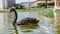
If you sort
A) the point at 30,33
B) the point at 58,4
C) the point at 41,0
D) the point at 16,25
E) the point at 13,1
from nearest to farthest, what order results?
the point at 30,33
the point at 16,25
the point at 58,4
the point at 13,1
the point at 41,0

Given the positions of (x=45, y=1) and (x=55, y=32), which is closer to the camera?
(x=55, y=32)

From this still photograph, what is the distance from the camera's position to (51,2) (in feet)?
95.8

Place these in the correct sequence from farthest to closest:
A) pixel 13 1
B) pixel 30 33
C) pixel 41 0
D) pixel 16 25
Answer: pixel 41 0 → pixel 13 1 → pixel 16 25 → pixel 30 33

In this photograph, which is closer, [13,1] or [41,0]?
[13,1]

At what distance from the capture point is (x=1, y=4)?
26453mm

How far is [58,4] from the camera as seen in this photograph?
86.0ft

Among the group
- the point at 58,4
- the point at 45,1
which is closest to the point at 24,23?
the point at 58,4

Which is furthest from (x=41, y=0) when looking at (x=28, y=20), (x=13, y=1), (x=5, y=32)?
(x=5, y=32)

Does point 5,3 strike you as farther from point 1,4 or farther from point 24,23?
point 24,23

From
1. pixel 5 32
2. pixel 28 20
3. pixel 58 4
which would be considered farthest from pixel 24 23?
pixel 58 4

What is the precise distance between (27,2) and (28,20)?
17790 mm

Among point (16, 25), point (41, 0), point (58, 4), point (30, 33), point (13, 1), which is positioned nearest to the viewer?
point (30, 33)

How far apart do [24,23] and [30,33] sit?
2616 millimetres

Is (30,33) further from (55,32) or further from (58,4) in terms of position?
(58,4)
